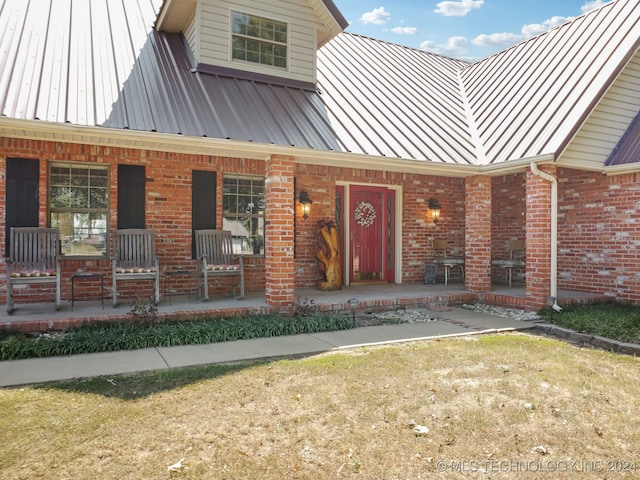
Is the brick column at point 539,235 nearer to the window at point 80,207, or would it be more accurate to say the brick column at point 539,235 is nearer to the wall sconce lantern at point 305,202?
the wall sconce lantern at point 305,202

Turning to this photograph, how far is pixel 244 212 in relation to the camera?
9.08 meters

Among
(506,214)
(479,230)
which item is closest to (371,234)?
(479,230)

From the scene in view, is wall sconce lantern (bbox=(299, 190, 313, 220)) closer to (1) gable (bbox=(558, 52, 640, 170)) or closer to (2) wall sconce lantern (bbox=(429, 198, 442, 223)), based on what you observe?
(2) wall sconce lantern (bbox=(429, 198, 442, 223))

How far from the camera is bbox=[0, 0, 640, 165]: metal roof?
6668mm

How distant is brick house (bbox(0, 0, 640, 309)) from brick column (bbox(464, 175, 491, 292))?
3cm

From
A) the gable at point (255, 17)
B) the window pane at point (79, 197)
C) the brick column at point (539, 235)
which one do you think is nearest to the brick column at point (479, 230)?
the brick column at point (539, 235)

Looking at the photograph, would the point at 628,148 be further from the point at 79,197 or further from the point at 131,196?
the point at 79,197

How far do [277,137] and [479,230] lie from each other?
4.53 metres

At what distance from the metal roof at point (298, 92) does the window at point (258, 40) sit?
0.52 meters

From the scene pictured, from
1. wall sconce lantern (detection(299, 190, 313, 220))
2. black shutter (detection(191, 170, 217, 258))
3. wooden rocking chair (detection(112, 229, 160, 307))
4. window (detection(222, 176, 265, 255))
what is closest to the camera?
wooden rocking chair (detection(112, 229, 160, 307))

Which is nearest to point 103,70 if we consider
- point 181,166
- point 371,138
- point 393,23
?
point 181,166

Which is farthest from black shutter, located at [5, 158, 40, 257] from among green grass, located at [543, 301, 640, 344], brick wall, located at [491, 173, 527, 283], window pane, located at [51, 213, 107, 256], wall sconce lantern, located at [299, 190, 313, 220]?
brick wall, located at [491, 173, 527, 283]

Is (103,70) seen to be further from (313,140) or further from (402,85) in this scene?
(402,85)

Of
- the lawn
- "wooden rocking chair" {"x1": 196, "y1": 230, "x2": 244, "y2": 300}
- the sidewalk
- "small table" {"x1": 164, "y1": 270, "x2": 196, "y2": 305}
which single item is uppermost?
"wooden rocking chair" {"x1": 196, "y1": 230, "x2": 244, "y2": 300}
